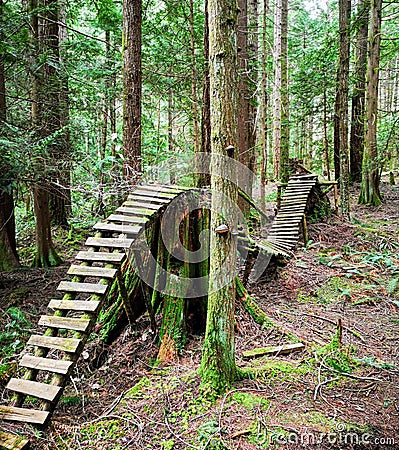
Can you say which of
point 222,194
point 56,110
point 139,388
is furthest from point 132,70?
point 139,388

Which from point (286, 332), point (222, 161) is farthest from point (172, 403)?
point (222, 161)

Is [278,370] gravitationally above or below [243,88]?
below

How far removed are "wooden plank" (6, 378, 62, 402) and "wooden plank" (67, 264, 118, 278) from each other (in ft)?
3.78

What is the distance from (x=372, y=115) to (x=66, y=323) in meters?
12.4

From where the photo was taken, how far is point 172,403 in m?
3.64

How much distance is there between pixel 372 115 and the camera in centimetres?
1260

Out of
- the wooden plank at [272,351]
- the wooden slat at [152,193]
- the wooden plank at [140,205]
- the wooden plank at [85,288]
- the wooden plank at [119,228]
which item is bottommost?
the wooden plank at [272,351]

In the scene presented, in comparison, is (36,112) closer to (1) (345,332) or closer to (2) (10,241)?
(2) (10,241)

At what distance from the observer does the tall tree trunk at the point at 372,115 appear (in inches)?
466

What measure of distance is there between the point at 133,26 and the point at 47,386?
6.20 m

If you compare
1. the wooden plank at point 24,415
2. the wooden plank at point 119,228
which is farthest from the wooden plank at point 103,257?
the wooden plank at point 24,415

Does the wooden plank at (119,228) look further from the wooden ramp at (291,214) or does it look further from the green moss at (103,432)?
the wooden ramp at (291,214)

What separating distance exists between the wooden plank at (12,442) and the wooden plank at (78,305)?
1.21m

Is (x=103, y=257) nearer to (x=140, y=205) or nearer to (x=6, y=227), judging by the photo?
(x=140, y=205)
